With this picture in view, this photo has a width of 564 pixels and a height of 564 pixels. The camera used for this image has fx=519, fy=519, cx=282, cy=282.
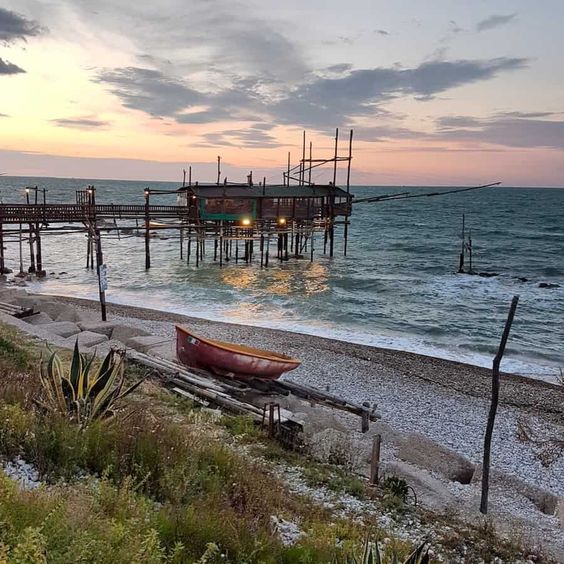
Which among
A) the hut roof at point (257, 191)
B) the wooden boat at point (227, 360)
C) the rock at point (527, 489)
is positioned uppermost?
the hut roof at point (257, 191)

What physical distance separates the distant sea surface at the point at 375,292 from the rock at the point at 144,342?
8.70m

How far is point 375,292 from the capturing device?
110 feet

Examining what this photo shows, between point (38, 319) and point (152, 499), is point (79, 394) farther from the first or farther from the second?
point (38, 319)

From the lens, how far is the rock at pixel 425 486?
799cm

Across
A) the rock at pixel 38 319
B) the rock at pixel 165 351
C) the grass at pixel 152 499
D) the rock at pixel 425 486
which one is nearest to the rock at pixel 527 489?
the rock at pixel 425 486

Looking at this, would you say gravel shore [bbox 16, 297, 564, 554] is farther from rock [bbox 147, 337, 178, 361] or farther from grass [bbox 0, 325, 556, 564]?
rock [bbox 147, 337, 178, 361]

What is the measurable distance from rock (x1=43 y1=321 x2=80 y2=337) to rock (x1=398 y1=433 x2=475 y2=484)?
37.9 ft

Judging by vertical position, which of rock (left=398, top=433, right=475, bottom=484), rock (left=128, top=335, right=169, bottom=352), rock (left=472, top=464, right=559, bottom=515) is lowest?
rock (left=472, top=464, right=559, bottom=515)

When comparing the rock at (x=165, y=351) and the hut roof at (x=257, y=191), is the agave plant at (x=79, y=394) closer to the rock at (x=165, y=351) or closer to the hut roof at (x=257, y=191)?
the rock at (x=165, y=351)

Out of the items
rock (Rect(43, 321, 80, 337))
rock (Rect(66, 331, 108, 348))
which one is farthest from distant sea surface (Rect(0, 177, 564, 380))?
rock (Rect(66, 331, 108, 348))

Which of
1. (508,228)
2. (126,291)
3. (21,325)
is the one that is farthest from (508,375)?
(508,228)

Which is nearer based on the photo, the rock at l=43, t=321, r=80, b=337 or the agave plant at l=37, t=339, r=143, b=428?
the agave plant at l=37, t=339, r=143, b=428

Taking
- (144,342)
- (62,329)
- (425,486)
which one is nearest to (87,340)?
(144,342)

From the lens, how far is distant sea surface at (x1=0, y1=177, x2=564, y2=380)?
23.4 m
